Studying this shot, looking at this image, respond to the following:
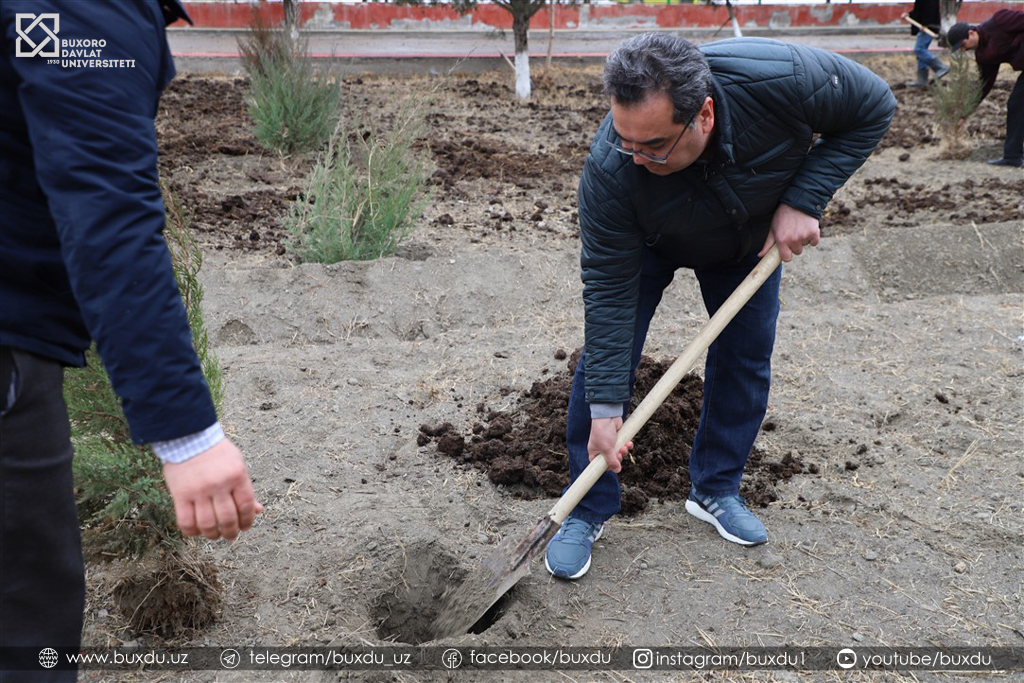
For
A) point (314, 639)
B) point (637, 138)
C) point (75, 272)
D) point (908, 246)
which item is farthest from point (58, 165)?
point (908, 246)

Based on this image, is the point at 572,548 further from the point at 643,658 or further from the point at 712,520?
the point at 712,520

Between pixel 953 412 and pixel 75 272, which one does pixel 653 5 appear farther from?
pixel 75 272

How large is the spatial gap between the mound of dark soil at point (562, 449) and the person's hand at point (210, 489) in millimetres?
2228

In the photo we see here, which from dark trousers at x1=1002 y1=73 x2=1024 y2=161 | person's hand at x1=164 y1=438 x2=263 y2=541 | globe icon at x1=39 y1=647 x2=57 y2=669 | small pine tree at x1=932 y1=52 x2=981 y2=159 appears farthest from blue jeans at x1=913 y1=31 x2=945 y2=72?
globe icon at x1=39 y1=647 x2=57 y2=669

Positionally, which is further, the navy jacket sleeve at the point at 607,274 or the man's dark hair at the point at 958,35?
the man's dark hair at the point at 958,35

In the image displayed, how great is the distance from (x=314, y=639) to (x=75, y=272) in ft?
5.95

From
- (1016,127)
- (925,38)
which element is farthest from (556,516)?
(925,38)

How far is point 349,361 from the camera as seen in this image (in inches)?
195

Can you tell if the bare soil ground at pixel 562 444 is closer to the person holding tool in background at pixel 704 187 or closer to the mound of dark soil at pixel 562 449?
the mound of dark soil at pixel 562 449

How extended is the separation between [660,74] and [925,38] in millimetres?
13611

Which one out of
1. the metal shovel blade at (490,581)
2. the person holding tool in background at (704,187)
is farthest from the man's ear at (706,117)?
the metal shovel blade at (490,581)

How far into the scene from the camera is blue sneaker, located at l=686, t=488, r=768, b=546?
3379 mm

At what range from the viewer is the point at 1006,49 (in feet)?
30.8

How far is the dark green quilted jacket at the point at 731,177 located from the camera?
2699mm
